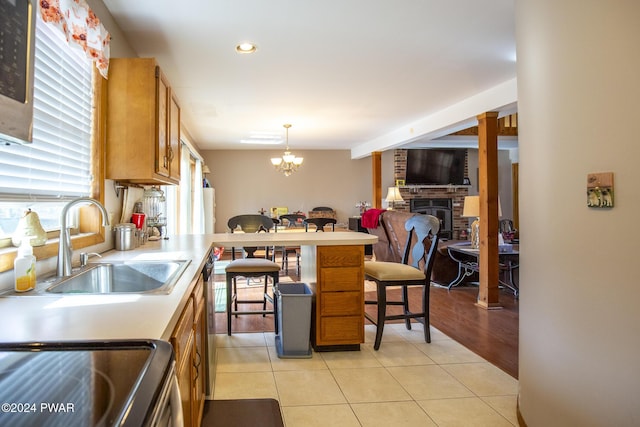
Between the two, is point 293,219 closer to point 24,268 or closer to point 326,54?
point 326,54

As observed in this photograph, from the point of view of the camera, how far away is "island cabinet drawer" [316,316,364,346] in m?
2.91

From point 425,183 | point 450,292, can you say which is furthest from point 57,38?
point 425,183

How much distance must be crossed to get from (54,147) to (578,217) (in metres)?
2.26

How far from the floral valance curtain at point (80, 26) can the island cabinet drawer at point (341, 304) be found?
198cm

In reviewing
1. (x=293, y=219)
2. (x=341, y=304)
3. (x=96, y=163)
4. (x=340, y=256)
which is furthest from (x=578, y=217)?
(x=293, y=219)

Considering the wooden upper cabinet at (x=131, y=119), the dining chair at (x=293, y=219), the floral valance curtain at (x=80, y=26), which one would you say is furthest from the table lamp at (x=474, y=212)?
the floral valance curtain at (x=80, y=26)

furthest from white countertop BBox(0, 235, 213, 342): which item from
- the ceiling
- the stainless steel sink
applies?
the ceiling

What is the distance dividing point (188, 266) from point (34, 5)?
1106 mm

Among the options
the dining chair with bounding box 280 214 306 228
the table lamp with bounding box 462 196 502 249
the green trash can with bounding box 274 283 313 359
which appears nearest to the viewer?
the green trash can with bounding box 274 283 313 359

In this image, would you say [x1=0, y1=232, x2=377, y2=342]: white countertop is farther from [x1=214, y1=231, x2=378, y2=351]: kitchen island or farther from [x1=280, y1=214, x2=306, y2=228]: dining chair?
[x1=280, y1=214, x2=306, y2=228]: dining chair

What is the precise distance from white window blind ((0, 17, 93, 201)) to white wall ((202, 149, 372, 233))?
6732mm

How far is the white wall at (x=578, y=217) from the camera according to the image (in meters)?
1.33

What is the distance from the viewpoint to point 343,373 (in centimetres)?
261

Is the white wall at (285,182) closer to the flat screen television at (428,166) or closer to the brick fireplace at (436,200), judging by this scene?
the brick fireplace at (436,200)
